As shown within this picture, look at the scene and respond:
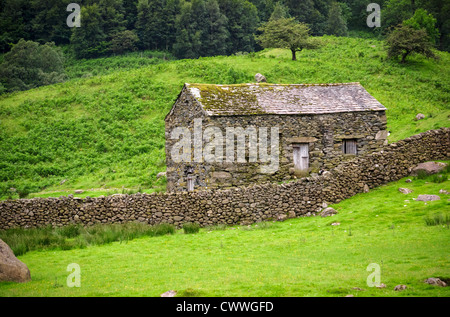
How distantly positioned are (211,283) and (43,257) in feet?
22.6

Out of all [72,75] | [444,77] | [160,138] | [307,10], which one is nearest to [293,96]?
[160,138]

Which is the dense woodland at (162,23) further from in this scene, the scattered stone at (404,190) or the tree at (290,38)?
the scattered stone at (404,190)

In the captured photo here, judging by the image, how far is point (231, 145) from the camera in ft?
76.0

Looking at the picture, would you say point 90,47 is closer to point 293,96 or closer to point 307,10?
point 307,10

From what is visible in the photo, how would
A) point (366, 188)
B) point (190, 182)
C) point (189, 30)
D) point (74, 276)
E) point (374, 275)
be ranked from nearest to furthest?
point (374, 275)
point (74, 276)
point (366, 188)
point (190, 182)
point (189, 30)

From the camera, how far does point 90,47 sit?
3113 inches

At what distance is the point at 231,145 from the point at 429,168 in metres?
9.21

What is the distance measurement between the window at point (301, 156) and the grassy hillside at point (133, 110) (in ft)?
25.5

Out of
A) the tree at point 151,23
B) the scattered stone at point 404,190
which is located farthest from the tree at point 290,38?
the tree at point 151,23

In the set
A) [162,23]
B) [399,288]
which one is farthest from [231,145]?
[162,23]

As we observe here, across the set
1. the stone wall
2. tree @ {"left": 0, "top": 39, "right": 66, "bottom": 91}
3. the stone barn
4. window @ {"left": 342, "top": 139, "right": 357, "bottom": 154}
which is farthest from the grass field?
tree @ {"left": 0, "top": 39, "right": 66, "bottom": 91}

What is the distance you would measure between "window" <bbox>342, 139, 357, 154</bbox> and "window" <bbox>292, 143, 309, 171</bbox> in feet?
7.50

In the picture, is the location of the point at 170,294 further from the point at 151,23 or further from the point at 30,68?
the point at 151,23
